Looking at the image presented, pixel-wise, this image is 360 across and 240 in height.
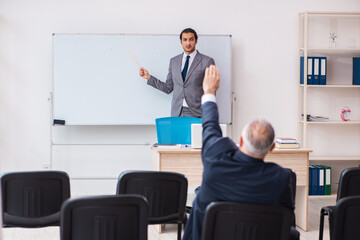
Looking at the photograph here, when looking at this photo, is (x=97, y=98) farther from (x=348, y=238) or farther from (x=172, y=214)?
(x=348, y=238)

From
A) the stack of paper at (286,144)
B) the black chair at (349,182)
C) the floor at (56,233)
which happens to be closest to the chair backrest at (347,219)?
the black chair at (349,182)

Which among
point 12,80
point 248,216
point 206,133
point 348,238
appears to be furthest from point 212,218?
point 12,80

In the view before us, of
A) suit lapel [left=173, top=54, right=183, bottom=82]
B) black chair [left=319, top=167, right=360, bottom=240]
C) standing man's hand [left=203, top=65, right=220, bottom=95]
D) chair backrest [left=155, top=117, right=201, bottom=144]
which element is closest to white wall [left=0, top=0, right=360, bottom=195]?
suit lapel [left=173, top=54, right=183, bottom=82]

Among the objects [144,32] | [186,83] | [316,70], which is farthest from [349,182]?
[144,32]

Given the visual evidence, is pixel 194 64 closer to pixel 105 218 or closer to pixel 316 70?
pixel 316 70

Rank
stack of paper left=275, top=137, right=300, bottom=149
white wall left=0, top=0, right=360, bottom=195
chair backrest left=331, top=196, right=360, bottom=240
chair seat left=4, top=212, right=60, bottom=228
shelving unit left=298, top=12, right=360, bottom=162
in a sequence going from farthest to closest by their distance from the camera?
shelving unit left=298, top=12, right=360, bottom=162
white wall left=0, top=0, right=360, bottom=195
stack of paper left=275, top=137, right=300, bottom=149
chair seat left=4, top=212, right=60, bottom=228
chair backrest left=331, top=196, right=360, bottom=240

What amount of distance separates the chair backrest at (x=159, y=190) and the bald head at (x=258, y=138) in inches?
29.6

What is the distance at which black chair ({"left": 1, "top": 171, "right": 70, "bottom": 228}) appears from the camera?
291cm

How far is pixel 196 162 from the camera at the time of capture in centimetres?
430

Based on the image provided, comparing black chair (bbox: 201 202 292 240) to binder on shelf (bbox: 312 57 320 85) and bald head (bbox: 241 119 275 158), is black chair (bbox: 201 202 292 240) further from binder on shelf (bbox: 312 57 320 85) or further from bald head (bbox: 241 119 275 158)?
binder on shelf (bbox: 312 57 320 85)

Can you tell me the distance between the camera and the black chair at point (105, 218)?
2186 mm

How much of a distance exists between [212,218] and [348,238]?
2.32 feet

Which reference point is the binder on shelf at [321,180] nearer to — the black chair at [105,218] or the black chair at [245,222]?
the black chair at [245,222]

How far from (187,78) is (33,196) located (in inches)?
121
